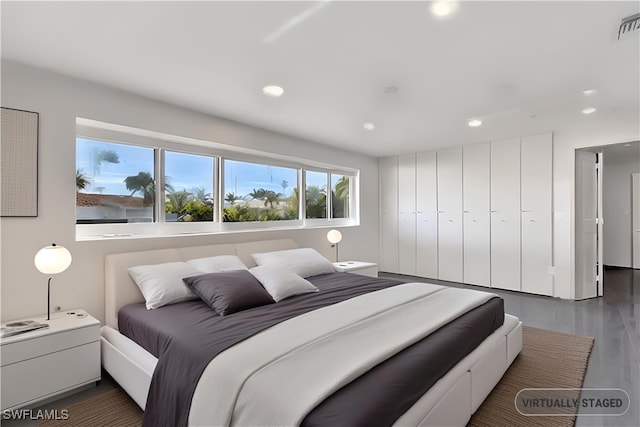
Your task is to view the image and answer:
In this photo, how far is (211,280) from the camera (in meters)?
2.63

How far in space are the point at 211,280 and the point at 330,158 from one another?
3.36m

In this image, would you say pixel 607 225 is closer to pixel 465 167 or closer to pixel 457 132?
pixel 465 167

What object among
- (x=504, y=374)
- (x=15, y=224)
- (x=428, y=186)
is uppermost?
(x=428, y=186)

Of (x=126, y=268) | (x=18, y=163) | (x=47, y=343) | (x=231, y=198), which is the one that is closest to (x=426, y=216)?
(x=231, y=198)

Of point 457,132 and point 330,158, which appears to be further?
point 330,158

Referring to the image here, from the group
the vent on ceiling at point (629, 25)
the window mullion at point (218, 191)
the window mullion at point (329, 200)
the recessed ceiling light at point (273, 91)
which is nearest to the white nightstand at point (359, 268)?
the window mullion at point (329, 200)

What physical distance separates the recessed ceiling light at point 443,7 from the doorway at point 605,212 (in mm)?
3888

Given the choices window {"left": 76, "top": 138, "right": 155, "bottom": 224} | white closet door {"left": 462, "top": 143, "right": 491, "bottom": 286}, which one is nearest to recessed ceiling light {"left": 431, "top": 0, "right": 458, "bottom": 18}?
window {"left": 76, "top": 138, "right": 155, "bottom": 224}

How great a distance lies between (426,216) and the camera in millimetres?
6031

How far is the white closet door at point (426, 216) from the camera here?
233 inches

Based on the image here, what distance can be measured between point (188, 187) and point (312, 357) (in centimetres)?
291

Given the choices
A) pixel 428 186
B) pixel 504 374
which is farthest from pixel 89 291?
pixel 428 186

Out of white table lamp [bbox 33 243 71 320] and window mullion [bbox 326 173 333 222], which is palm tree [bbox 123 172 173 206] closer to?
white table lamp [bbox 33 243 71 320]

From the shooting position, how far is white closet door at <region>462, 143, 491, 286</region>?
208 inches
